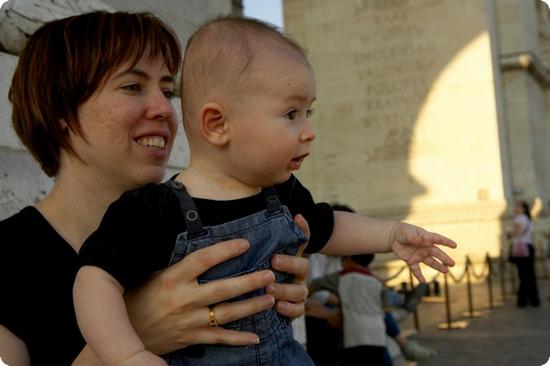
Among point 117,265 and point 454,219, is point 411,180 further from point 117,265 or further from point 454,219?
point 117,265

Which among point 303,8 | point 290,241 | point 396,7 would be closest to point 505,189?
point 396,7

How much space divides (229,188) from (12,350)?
632 millimetres

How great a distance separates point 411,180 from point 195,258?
14045mm

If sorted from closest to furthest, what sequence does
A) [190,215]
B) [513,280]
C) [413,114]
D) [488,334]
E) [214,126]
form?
[190,215] < [214,126] < [488,334] < [513,280] < [413,114]

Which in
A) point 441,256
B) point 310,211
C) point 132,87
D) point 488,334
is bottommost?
point 488,334

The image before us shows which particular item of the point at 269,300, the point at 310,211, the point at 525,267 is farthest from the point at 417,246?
the point at 525,267

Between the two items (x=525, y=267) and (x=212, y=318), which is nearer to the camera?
(x=212, y=318)

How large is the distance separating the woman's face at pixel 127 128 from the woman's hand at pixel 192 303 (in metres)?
0.43

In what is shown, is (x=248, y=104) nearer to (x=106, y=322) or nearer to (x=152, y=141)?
(x=152, y=141)

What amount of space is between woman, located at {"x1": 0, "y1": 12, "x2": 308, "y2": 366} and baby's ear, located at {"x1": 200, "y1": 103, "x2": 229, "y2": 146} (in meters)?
0.27

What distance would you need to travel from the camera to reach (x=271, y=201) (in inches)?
72.5

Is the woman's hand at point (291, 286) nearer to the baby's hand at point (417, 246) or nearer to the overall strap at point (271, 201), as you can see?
the overall strap at point (271, 201)

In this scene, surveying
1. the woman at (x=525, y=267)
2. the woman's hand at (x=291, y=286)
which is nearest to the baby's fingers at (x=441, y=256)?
the woman's hand at (x=291, y=286)

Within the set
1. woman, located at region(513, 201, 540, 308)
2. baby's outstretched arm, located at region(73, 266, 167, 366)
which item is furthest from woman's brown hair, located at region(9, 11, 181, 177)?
woman, located at region(513, 201, 540, 308)
